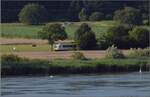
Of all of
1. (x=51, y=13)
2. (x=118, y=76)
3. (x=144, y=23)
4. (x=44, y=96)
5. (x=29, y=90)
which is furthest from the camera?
(x=51, y=13)

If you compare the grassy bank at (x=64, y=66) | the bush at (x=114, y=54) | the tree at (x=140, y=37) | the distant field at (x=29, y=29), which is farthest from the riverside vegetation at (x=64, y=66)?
the distant field at (x=29, y=29)

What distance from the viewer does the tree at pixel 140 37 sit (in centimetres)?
3672

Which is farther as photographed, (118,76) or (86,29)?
(86,29)

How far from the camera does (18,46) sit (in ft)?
125

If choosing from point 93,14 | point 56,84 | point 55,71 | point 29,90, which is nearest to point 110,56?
point 55,71

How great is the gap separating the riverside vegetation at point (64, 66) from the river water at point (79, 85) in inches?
26.9

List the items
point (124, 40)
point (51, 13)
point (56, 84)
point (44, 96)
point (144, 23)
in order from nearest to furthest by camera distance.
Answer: point (44, 96)
point (56, 84)
point (124, 40)
point (144, 23)
point (51, 13)

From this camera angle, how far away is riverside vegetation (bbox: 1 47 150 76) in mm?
26234

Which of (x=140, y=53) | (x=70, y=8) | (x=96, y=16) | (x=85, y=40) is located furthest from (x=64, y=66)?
(x=70, y=8)

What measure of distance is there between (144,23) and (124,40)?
12884mm

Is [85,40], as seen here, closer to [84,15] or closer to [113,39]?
[113,39]

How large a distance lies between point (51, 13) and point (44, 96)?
35.0m

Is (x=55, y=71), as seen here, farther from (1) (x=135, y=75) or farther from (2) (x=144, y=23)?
(2) (x=144, y=23)

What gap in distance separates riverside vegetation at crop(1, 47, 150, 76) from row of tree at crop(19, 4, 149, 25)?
19930mm
